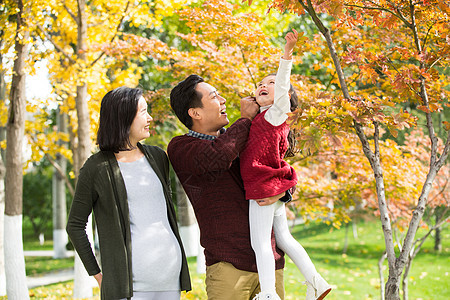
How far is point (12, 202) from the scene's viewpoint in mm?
5809

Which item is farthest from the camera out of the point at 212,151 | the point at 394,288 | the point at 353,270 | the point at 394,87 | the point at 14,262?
the point at 353,270

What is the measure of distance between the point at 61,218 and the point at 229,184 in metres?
12.3

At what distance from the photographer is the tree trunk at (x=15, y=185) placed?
5.71 m

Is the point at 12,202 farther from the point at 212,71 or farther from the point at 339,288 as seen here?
the point at 339,288

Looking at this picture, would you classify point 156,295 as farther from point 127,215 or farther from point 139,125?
point 139,125

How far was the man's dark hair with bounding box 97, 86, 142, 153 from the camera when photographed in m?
2.07

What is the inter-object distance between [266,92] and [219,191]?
20.9 inches

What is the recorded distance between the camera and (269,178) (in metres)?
2.05

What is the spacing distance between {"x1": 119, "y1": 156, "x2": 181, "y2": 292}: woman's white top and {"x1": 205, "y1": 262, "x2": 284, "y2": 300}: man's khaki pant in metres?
0.16

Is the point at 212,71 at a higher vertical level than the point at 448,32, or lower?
higher

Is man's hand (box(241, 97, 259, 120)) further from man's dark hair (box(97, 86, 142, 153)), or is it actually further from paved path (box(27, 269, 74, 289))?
paved path (box(27, 269, 74, 289))

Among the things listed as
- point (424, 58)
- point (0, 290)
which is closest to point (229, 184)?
point (424, 58)

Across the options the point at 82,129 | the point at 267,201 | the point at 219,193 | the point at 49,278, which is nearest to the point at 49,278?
the point at 49,278

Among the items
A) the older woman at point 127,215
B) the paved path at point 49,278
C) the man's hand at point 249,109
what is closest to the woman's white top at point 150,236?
the older woman at point 127,215
